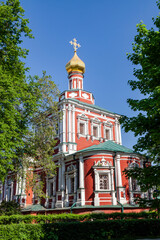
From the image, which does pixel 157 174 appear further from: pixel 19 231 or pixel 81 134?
pixel 81 134

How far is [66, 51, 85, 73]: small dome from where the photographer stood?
28.6 m

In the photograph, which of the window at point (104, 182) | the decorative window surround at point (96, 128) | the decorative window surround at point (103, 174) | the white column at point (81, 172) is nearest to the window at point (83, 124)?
the decorative window surround at point (96, 128)

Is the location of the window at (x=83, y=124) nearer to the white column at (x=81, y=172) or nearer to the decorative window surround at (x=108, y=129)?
the decorative window surround at (x=108, y=129)

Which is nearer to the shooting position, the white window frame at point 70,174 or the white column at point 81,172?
the white column at point 81,172

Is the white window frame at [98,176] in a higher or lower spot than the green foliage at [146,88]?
lower

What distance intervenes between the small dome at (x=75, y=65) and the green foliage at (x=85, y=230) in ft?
67.0

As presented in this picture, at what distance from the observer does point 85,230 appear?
34.6 feet

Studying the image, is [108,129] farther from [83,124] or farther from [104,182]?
[104,182]

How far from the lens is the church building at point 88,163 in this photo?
1845cm

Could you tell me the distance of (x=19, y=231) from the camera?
9.10 meters

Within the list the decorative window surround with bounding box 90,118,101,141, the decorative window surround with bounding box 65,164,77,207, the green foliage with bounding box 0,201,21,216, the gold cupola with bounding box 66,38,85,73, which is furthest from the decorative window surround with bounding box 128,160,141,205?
the gold cupola with bounding box 66,38,85,73

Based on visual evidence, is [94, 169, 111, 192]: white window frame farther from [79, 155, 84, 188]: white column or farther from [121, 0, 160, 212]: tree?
[121, 0, 160, 212]: tree

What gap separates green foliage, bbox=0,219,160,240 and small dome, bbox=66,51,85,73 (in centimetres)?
2043

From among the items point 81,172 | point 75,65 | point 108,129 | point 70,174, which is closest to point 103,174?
point 81,172
